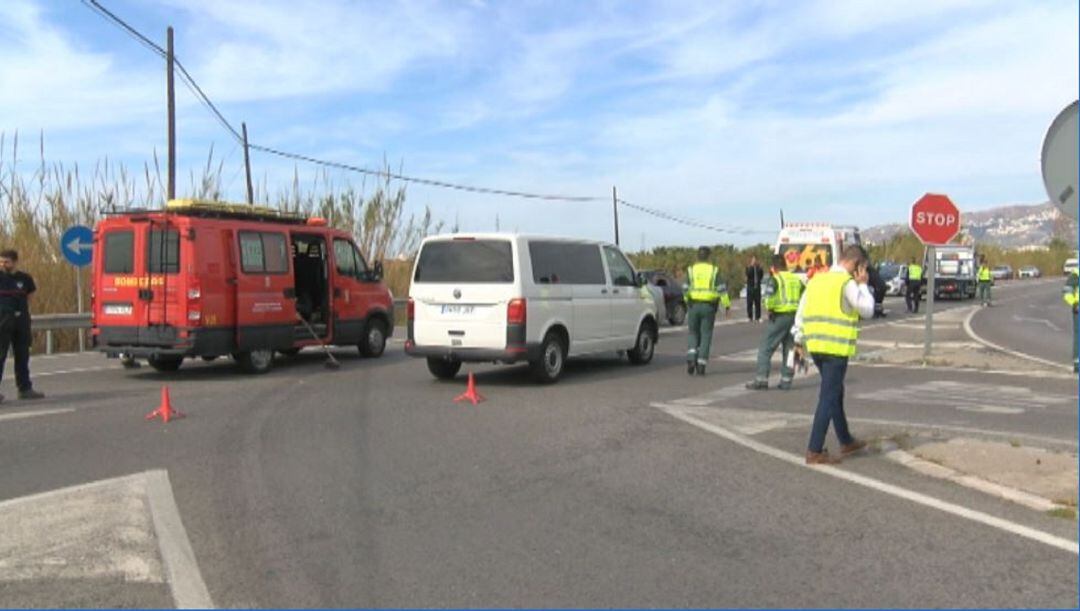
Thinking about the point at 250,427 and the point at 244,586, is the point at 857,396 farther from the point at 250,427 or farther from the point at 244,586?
the point at 244,586

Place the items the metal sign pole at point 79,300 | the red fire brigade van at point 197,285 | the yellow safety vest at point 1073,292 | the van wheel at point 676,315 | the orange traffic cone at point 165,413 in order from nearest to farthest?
the orange traffic cone at point 165,413
the red fire brigade van at point 197,285
the yellow safety vest at point 1073,292
the metal sign pole at point 79,300
the van wheel at point 676,315

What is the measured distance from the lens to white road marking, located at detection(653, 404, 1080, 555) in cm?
557

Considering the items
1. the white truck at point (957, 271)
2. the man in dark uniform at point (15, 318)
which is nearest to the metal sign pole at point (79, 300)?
the man in dark uniform at point (15, 318)

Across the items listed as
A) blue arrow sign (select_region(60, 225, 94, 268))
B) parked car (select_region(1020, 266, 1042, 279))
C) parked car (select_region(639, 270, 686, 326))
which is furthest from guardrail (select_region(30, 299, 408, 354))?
parked car (select_region(1020, 266, 1042, 279))

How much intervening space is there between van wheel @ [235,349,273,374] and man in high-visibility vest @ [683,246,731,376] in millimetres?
6628

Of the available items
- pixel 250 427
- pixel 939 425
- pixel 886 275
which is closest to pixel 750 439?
pixel 939 425

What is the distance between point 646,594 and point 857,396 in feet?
26.4

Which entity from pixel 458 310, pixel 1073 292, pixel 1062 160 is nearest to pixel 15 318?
pixel 458 310

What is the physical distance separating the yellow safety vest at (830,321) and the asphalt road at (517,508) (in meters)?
1.01

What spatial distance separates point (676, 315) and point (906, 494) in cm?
2050

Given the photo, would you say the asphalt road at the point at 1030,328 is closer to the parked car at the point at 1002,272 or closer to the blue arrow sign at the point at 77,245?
the blue arrow sign at the point at 77,245

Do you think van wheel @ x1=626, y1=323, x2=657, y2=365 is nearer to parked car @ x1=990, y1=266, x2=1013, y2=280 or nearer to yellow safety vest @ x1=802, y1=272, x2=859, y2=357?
yellow safety vest @ x1=802, y1=272, x2=859, y2=357

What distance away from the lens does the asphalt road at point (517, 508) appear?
186 inches

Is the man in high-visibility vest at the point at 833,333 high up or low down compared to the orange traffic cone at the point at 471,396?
up
